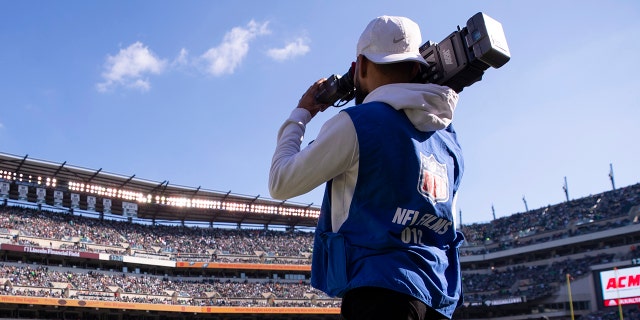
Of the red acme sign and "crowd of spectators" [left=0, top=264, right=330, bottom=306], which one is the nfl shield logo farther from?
"crowd of spectators" [left=0, top=264, right=330, bottom=306]

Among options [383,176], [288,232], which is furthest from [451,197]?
[288,232]

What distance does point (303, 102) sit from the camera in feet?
9.16

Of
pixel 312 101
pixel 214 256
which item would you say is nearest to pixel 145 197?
pixel 214 256

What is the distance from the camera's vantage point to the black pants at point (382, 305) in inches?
83.5

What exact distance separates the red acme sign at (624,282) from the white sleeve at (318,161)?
4487cm

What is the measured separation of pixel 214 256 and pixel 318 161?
2260 inches

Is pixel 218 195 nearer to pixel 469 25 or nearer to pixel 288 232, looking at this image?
pixel 288 232

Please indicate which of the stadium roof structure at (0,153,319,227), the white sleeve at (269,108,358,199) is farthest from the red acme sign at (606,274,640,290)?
the white sleeve at (269,108,358,199)

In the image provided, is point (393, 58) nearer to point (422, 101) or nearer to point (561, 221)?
point (422, 101)

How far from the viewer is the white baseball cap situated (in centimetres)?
244

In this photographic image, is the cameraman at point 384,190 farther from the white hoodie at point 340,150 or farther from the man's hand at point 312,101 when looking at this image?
Result: the man's hand at point 312,101

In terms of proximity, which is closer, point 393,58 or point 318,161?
point 318,161

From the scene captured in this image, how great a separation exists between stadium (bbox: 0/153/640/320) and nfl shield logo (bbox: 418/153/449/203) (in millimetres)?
43770

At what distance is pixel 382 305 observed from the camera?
83.8 inches
